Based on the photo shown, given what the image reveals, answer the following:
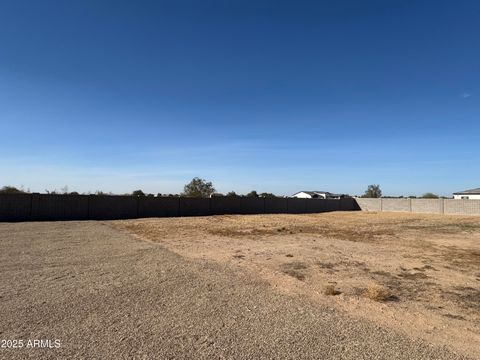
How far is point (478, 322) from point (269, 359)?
371 centimetres

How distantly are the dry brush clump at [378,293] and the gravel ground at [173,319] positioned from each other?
134 centimetres

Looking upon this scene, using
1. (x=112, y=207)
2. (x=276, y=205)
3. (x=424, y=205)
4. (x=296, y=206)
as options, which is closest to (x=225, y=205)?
(x=276, y=205)

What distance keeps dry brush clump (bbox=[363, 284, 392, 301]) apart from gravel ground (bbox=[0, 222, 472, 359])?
1.34m

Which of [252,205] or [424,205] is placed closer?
[252,205]

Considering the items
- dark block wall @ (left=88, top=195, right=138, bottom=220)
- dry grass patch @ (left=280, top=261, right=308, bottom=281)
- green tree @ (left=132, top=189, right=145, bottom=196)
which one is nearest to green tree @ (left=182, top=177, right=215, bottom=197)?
green tree @ (left=132, top=189, right=145, bottom=196)

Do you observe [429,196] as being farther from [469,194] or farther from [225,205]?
[225,205]

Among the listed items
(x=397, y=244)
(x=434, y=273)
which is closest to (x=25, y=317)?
(x=434, y=273)

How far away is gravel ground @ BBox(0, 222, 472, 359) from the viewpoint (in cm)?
456

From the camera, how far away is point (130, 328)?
5.25 metres

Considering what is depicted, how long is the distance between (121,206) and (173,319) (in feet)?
90.3

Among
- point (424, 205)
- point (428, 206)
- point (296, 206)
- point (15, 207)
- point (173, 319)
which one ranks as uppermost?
point (424, 205)

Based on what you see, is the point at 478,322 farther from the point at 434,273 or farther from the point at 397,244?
the point at 397,244

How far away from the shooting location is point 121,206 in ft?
104

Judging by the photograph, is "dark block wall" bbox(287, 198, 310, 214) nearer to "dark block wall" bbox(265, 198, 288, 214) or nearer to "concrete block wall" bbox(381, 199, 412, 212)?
"dark block wall" bbox(265, 198, 288, 214)
